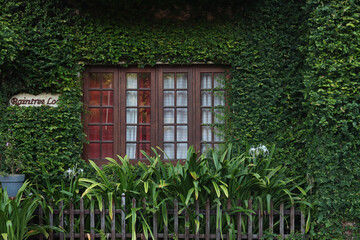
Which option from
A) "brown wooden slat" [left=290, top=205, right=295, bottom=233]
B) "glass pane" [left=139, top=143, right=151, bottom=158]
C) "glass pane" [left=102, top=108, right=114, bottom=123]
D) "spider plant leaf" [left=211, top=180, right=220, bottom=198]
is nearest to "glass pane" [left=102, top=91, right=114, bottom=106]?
"glass pane" [left=102, top=108, right=114, bottom=123]

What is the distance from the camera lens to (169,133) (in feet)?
21.9

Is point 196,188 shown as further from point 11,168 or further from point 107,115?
point 11,168

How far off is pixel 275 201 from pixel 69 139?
11.2ft

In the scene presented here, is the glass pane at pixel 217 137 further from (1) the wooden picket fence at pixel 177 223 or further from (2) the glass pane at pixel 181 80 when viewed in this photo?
(1) the wooden picket fence at pixel 177 223

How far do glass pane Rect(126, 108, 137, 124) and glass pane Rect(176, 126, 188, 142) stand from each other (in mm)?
765

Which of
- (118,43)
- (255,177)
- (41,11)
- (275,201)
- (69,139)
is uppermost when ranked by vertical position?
(41,11)

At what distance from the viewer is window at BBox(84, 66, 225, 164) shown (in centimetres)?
661

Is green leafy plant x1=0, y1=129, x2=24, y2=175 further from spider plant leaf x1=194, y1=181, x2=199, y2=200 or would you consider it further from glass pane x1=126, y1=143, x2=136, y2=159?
spider plant leaf x1=194, y1=181, x2=199, y2=200

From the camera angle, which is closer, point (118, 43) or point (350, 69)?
point (350, 69)

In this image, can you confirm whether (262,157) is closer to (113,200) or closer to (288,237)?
(288,237)

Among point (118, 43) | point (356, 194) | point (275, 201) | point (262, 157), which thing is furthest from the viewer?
point (118, 43)

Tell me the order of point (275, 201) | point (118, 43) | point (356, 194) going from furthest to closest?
point (118, 43) < point (275, 201) < point (356, 194)

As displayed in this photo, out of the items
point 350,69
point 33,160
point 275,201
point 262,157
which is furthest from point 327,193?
point 33,160

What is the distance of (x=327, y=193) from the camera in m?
5.14
